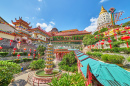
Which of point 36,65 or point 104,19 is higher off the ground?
point 104,19

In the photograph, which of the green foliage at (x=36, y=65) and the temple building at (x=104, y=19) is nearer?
the green foliage at (x=36, y=65)

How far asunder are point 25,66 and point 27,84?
25.6 ft

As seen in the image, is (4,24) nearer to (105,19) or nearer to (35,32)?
(35,32)

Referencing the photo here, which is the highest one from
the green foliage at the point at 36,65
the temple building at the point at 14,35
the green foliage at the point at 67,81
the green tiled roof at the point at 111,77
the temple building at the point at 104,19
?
the temple building at the point at 104,19

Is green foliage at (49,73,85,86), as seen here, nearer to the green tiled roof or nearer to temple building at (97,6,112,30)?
the green tiled roof

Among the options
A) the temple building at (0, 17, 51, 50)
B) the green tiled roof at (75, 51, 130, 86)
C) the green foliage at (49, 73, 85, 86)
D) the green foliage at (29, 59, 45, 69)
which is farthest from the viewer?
the temple building at (0, 17, 51, 50)

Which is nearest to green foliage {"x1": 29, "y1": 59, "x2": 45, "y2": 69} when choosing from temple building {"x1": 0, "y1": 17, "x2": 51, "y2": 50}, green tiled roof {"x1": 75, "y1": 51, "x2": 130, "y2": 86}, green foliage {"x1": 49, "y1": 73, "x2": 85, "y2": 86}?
temple building {"x1": 0, "y1": 17, "x2": 51, "y2": 50}

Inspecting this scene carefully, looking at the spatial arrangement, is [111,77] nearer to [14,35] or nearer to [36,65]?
[36,65]

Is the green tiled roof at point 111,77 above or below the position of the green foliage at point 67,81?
above

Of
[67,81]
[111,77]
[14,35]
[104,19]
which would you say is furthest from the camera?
[104,19]

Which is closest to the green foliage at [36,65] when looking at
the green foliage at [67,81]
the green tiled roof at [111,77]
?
the green foliage at [67,81]

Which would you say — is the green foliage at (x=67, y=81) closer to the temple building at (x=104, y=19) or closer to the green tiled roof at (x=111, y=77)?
the green tiled roof at (x=111, y=77)

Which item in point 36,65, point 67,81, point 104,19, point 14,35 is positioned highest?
point 104,19

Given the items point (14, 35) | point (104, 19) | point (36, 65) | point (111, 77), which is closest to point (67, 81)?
point (111, 77)
